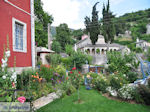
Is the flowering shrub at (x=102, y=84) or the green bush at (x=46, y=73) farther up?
the green bush at (x=46, y=73)

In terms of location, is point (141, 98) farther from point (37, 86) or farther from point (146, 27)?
point (146, 27)

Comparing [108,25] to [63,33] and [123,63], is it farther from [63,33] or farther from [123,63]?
[63,33]

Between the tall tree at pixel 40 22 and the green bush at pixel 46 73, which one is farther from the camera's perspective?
the tall tree at pixel 40 22

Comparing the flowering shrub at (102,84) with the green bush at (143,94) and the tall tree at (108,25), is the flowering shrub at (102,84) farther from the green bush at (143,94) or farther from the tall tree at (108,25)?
the tall tree at (108,25)

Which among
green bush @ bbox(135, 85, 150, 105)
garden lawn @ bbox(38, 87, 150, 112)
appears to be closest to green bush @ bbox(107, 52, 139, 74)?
green bush @ bbox(135, 85, 150, 105)

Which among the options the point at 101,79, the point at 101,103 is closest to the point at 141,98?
the point at 101,103

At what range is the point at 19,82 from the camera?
5.03 m

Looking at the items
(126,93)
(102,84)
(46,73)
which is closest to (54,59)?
(46,73)

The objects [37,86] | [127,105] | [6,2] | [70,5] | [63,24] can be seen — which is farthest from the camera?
[63,24]

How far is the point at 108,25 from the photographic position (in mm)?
21562

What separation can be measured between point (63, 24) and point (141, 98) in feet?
110

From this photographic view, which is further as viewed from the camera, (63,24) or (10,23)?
(63,24)

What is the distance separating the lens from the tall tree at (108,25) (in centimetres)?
2153

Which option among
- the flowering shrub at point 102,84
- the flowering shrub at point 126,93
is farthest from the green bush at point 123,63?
the flowering shrub at point 126,93
